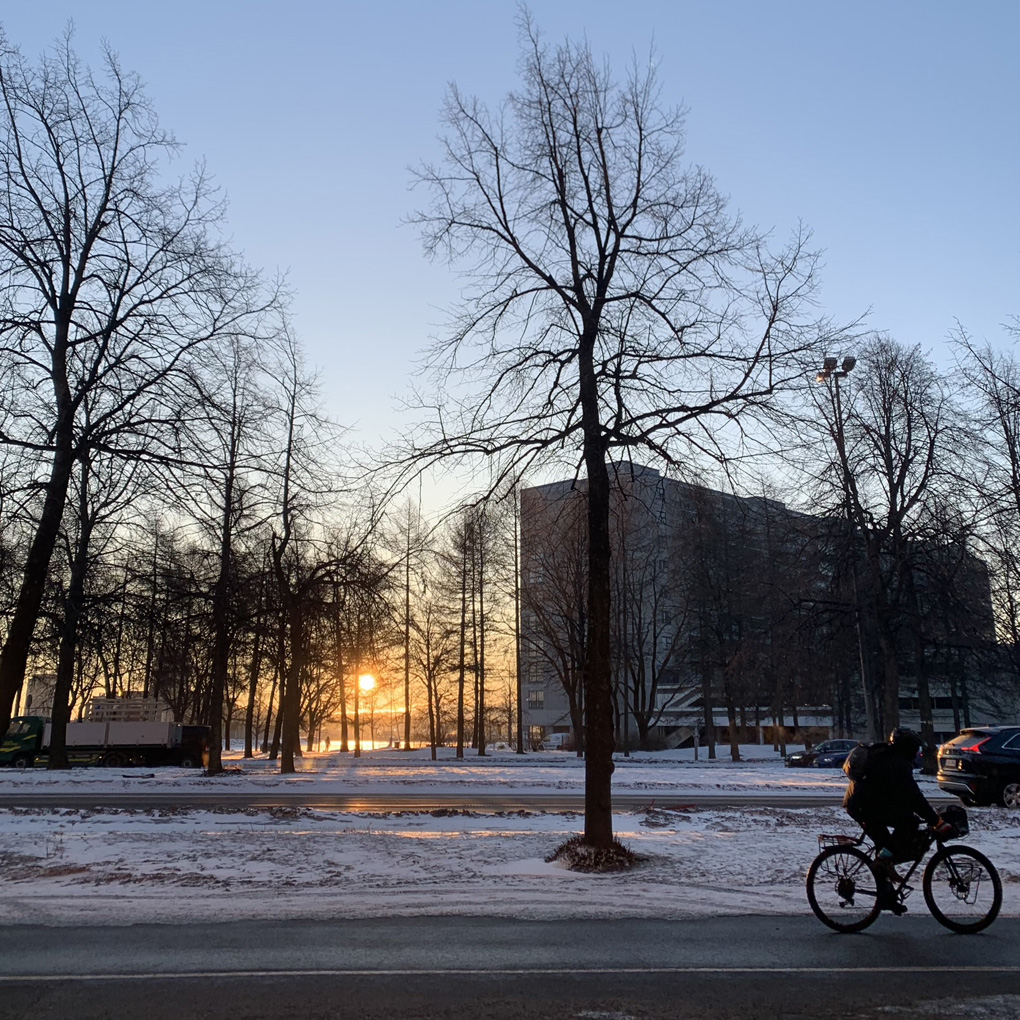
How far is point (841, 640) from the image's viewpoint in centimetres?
3041

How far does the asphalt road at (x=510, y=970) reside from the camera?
568 cm

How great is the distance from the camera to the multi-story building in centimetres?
1416

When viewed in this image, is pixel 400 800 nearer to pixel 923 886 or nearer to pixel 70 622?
pixel 70 622

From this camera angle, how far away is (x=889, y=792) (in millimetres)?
7684

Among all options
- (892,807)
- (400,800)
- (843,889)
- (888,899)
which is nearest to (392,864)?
(843,889)

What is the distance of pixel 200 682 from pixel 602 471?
20.9m

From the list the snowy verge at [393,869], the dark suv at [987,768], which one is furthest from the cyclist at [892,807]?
the dark suv at [987,768]

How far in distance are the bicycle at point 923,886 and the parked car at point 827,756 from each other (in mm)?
32792

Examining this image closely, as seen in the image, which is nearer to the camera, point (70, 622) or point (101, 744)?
point (70, 622)

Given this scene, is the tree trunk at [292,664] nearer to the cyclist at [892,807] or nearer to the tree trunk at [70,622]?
the tree trunk at [70,622]

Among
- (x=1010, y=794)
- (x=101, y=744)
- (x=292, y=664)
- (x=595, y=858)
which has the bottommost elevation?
(x=1010, y=794)

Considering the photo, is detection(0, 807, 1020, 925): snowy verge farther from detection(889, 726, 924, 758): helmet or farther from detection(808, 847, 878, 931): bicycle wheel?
detection(889, 726, 924, 758): helmet

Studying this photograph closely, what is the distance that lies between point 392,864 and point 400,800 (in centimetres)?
1112

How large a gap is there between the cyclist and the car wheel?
41.1 ft
